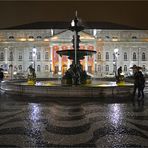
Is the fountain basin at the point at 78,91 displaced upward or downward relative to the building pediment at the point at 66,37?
downward

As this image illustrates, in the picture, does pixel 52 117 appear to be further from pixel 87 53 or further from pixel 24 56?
pixel 24 56

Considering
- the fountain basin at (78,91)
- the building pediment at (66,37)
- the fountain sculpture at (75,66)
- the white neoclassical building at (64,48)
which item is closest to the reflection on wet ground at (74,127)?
the fountain basin at (78,91)

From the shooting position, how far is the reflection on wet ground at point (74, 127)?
471 centimetres

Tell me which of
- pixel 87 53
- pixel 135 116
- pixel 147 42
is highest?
pixel 147 42

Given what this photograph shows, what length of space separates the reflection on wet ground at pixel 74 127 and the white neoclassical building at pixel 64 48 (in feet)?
204

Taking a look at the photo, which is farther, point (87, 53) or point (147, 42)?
point (147, 42)

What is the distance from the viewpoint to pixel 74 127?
234 inches

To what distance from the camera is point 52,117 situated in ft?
23.4

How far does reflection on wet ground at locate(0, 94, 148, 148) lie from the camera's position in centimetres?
471

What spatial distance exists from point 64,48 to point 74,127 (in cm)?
6678

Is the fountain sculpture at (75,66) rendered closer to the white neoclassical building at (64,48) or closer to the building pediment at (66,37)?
the white neoclassical building at (64,48)

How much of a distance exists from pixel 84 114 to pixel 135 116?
155cm

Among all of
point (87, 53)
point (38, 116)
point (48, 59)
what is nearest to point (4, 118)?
point (38, 116)

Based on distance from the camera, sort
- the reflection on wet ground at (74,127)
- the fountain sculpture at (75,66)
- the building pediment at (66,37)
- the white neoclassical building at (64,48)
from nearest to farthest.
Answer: the reflection on wet ground at (74,127) < the fountain sculpture at (75,66) < the white neoclassical building at (64,48) < the building pediment at (66,37)
